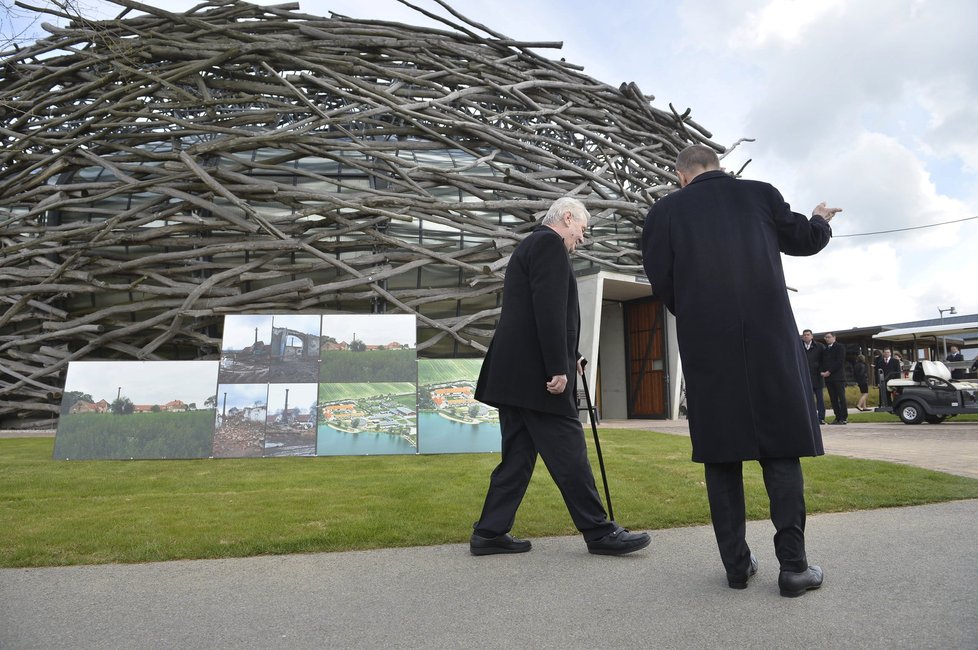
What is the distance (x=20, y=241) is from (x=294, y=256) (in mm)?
5755

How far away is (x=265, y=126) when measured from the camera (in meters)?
14.0

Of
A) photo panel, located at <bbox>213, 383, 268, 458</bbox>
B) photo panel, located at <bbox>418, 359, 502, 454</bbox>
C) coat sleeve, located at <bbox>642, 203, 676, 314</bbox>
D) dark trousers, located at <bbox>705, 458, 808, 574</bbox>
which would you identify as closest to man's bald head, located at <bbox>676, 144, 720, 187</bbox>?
coat sleeve, located at <bbox>642, 203, 676, 314</bbox>

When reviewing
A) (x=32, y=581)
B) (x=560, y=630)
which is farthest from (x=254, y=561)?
(x=560, y=630)

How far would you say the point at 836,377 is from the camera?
12.9 m

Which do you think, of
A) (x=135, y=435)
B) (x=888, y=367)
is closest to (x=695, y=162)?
(x=135, y=435)

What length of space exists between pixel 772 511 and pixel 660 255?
119cm

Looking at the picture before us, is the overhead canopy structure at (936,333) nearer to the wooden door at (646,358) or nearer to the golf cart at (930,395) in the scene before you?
the golf cart at (930,395)

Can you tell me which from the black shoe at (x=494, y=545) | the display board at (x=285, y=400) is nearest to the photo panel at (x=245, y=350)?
the display board at (x=285, y=400)

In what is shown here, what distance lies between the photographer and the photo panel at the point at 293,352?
27.2 ft

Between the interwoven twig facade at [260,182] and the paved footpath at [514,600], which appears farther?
the interwoven twig facade at [260,182]

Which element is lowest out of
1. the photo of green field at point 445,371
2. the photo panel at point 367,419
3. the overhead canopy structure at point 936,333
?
the photo panel at point 367,419

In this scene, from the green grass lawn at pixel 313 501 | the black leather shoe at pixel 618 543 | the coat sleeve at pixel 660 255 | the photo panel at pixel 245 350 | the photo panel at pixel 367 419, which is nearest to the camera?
the coat sleeve at pixel 660 255

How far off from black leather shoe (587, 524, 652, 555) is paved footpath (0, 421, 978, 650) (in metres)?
0.05

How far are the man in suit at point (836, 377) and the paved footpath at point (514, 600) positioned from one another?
1025 centimetres
